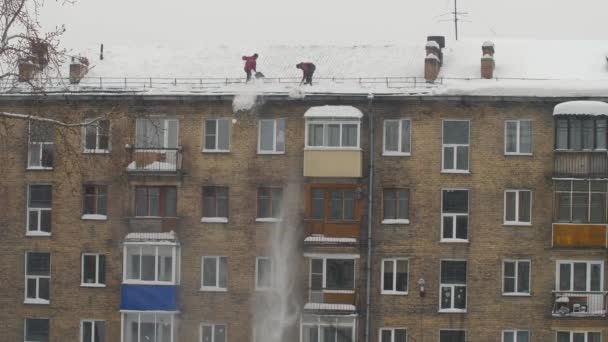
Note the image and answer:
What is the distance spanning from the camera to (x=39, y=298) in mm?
36375

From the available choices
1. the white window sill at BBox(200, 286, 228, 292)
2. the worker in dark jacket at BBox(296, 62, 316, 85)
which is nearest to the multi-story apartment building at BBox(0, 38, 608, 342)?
the white window sill at BBox(200, 286, 228, 292)

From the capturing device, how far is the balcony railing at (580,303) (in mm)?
34000

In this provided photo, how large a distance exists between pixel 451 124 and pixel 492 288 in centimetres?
586

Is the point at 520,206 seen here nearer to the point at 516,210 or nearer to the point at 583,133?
the point at 516,210

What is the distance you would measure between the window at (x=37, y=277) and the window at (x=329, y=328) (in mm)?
9394

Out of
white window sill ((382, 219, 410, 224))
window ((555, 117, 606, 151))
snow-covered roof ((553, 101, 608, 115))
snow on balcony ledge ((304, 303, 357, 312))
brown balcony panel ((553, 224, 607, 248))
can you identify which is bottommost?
snow on balcony ledge ((304, 303, 357, 312))

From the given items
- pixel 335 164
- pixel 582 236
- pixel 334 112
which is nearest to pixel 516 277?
pixel 582 236

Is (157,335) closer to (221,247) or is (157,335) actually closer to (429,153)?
(221,247)

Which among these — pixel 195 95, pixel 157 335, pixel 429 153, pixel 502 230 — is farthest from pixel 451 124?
pixel 157 335

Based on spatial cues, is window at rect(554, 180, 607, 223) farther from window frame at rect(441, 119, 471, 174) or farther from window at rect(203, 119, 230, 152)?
window at rect(203, 119, 230, 152)

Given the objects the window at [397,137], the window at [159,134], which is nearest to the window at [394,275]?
the window at [397,137]

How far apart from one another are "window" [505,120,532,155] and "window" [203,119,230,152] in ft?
32.4

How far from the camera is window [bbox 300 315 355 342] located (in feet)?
115

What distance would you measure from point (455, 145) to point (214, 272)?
9622mm
